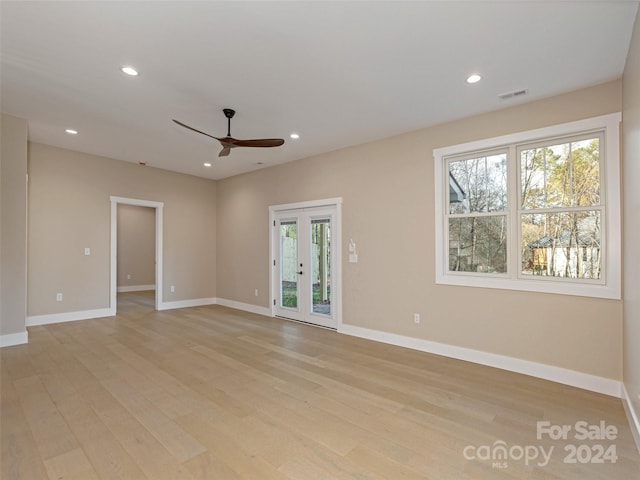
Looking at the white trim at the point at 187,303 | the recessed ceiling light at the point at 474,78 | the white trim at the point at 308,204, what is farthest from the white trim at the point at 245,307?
the recessed ceiling light at the point at 474,78

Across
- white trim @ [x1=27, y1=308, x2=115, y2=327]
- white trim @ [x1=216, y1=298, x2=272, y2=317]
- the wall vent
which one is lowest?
white trim @ [x1=216, y1=298, x2=272, y2=317]

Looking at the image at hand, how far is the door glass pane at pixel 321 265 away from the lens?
5.43 m

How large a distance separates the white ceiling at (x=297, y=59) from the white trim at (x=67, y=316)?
3122mm

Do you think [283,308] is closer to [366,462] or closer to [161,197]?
[161,197]

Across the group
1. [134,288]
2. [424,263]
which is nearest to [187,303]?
[134,288]

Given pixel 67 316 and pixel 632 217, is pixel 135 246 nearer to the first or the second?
pixel 67 316

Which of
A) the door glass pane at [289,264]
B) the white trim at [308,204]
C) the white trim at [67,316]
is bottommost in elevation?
the white trim at [67,316]

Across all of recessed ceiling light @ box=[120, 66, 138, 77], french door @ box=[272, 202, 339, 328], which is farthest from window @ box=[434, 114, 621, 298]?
recessed ceiling light @ box=[120, 66, 138, 77]

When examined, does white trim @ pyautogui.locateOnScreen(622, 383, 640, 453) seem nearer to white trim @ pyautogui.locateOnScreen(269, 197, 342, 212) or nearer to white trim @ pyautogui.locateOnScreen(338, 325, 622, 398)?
white trim @ pyautogui.locateOnScreen(338, 325, 622, 398)

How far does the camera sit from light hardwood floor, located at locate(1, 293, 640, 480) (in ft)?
6.40

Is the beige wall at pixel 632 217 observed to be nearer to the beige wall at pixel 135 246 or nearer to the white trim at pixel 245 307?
the white trim at pixel 245 307

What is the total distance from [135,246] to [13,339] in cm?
579

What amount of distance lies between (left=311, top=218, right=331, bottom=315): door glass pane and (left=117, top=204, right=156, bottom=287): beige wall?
22.1ft

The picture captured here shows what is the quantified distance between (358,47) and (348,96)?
844 millimetres
